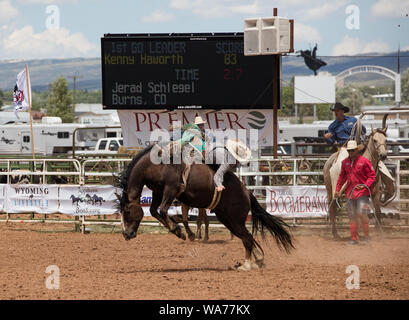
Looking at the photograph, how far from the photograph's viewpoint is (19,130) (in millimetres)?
39812

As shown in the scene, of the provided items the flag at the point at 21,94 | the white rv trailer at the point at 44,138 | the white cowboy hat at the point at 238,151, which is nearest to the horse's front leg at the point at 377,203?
the white cowboy hat at the point at 238,151

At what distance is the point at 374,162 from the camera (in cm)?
1241

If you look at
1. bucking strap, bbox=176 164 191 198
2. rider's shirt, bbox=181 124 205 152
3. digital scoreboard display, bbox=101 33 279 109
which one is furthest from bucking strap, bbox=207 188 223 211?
digital scoreboard display, bbox=101 33 279 109

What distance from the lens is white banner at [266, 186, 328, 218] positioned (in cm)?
1392

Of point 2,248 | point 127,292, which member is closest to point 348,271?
point 127,292

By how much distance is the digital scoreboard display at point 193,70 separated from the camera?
50.1 feet

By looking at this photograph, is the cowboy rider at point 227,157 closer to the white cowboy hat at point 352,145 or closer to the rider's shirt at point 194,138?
the rider's shirt at point 194,138

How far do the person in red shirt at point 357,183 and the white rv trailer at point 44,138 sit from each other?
1078 inches

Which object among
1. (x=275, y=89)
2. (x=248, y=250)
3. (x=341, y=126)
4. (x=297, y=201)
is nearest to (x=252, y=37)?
(x=275, y=89)

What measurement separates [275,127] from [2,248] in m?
6.65

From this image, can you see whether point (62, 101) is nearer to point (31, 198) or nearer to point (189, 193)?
point (31, 198)

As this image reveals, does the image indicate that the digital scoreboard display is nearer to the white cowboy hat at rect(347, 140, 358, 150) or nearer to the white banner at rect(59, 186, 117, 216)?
the white banner at rect(59, 186, 117, 216)

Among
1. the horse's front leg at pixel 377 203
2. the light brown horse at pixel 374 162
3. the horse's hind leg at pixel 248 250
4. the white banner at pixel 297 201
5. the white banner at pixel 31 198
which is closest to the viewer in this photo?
the horse's hind leg at pixel 248 250
